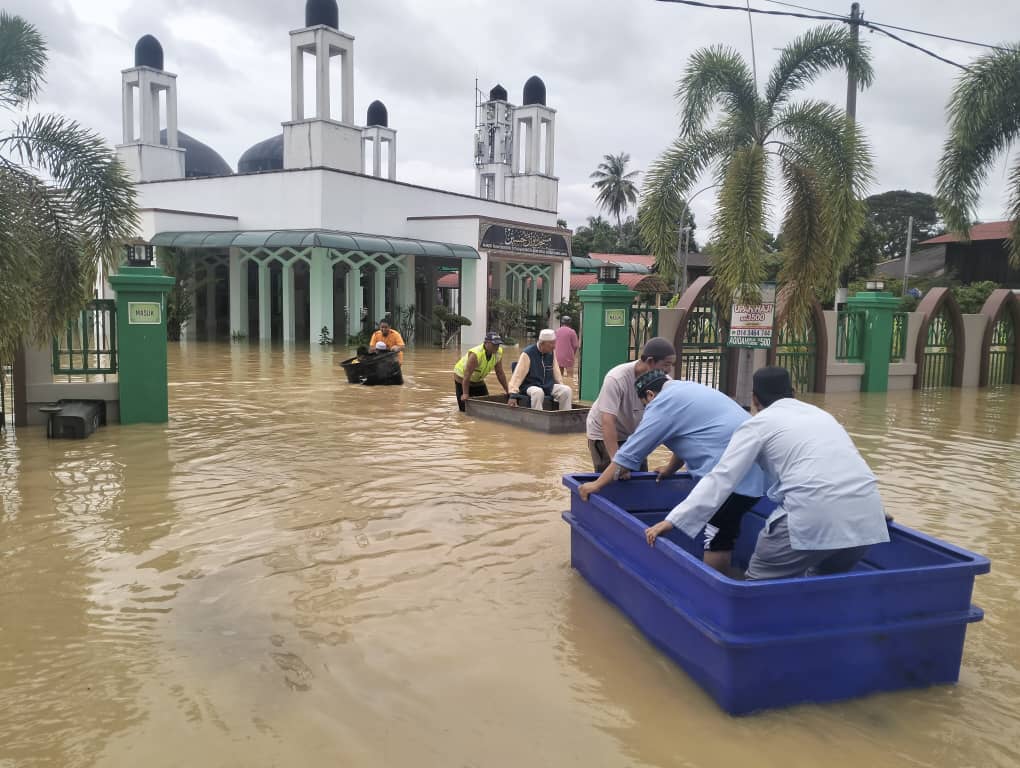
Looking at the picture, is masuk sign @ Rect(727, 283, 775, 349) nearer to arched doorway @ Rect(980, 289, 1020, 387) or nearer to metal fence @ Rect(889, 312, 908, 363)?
metal fence @ Rect(889, 312, 908, 363)

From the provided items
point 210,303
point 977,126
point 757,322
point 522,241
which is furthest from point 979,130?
point 210,303

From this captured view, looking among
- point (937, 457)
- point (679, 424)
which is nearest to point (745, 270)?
point (937, 457)

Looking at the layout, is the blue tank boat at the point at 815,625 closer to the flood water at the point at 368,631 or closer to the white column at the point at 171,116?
the flood water at the point at 368,631

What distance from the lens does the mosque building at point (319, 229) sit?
26547mm

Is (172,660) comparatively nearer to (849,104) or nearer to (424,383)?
(424,383)

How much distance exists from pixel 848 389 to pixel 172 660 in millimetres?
15030

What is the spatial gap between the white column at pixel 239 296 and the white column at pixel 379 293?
4370mm

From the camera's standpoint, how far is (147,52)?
3219 cm

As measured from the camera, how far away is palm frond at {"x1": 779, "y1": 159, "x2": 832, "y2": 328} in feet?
42.7

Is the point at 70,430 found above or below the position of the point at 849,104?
below

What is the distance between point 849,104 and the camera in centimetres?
1816

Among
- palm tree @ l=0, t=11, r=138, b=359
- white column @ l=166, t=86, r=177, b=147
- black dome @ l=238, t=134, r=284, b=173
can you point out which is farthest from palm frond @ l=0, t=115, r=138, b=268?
black dome @ l=238, t=134, r=284, b=173

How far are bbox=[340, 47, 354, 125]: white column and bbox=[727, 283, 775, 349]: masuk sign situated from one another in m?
19.5

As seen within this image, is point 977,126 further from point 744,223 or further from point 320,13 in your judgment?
point 320,13
